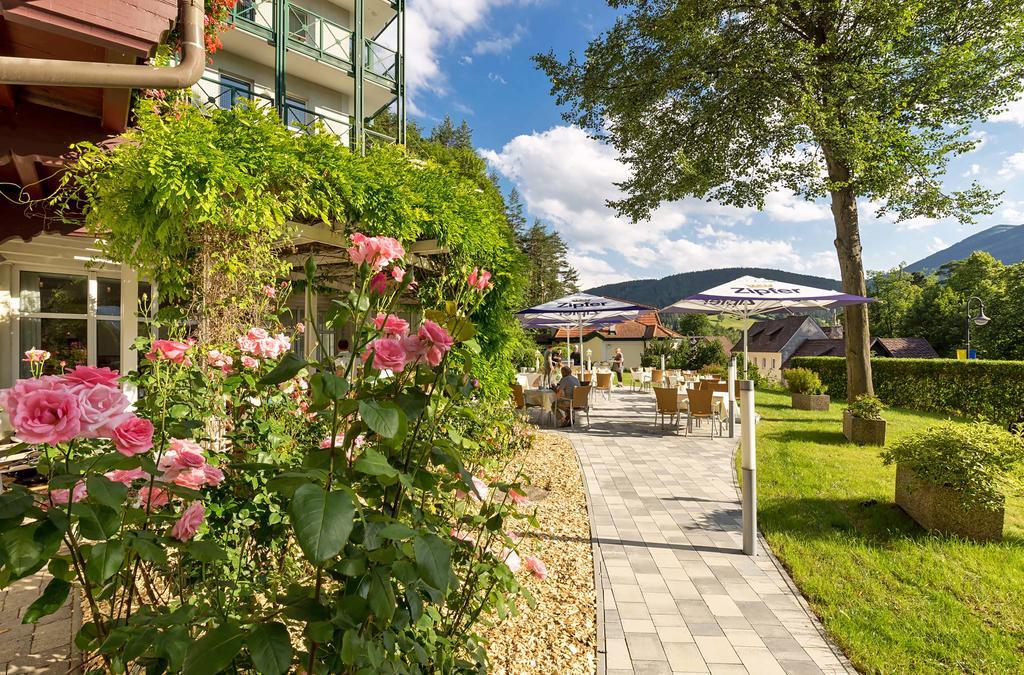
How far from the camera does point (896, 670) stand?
2.67 m

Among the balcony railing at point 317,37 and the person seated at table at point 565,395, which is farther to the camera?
the balcony railing at point 317,37

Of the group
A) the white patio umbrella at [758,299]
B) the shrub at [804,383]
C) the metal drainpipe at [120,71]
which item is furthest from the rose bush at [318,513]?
the shrub at [804,383]

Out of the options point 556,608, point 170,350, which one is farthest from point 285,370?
point 556,608

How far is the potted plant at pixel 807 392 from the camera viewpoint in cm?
1281

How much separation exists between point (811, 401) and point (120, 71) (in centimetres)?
1481

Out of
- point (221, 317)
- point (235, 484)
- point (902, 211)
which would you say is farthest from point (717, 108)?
point (235, 484)

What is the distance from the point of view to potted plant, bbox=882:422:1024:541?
168 inches

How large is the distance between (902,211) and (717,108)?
5.55 metres

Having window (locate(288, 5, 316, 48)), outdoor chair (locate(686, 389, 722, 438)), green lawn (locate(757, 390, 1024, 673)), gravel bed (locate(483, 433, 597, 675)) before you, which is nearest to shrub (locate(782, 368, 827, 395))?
outdoor chair (locate(686, 389, 722, 438))

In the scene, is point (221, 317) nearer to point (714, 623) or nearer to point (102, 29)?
point (102, 29)

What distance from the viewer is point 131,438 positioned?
45.7 inches

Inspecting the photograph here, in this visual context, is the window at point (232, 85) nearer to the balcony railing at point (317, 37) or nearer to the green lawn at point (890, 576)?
the balcony railing at point (317, 37)

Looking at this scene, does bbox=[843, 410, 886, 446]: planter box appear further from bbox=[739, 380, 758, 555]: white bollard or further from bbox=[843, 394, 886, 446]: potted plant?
bbox=[739, 380, 758, 555]: white bollard

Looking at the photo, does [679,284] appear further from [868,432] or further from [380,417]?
[380,417]
